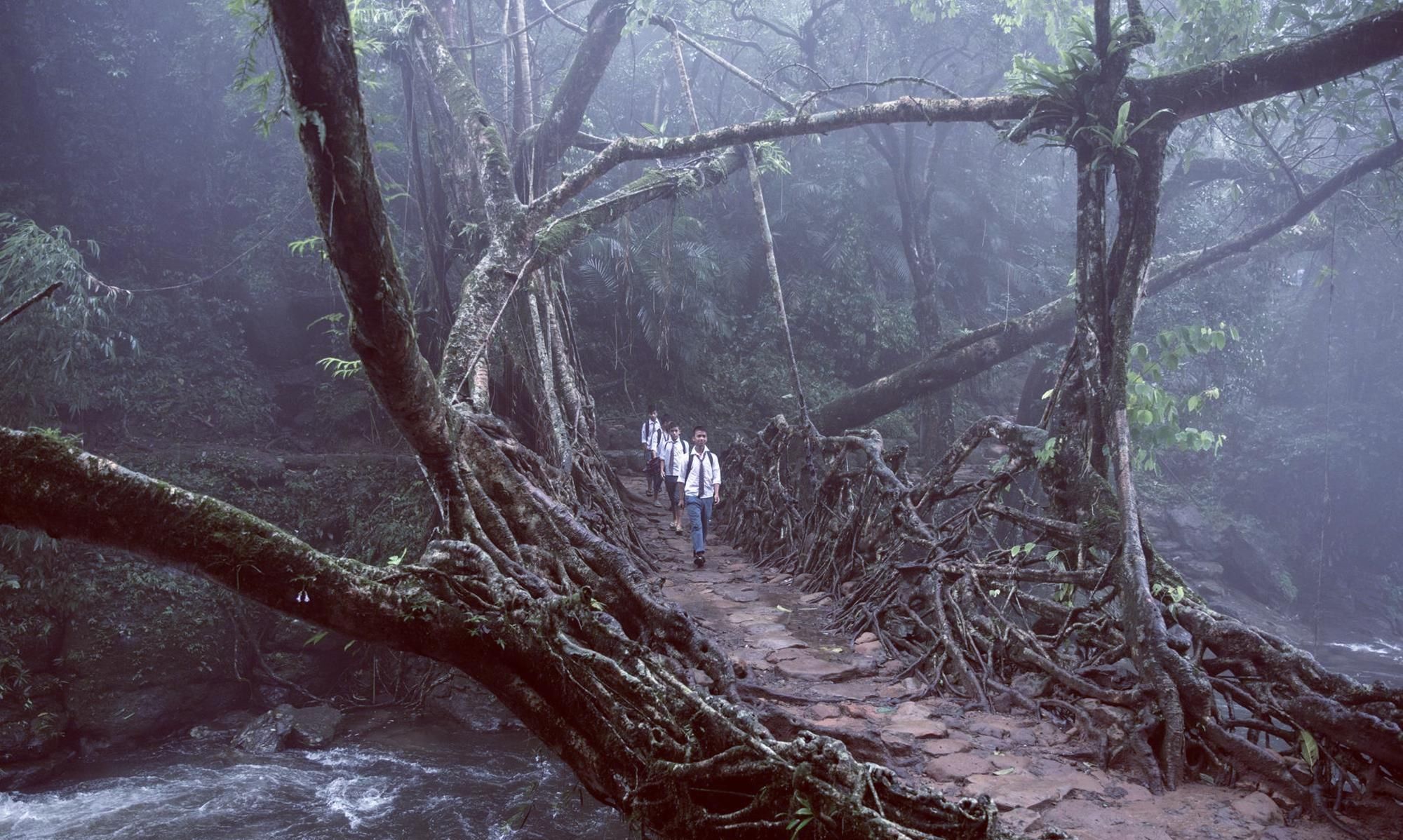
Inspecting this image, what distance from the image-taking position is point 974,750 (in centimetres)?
392

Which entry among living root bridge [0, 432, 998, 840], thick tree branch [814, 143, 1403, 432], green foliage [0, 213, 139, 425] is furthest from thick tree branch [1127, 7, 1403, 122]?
green foliage [0, 213, 139, 425]

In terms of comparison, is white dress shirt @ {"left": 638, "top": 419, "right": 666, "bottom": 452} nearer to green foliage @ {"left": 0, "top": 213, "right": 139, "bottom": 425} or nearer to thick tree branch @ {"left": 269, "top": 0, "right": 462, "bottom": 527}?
green foliage @ {"left": 0, "top": 213, "right": 139, "bottom": 425}

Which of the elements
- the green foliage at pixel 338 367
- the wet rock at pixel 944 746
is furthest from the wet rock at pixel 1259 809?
the green foliage at pixel 338 367

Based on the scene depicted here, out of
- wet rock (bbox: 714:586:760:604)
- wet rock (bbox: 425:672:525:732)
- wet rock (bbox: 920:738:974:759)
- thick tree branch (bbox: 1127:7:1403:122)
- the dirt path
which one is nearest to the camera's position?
the dirt path

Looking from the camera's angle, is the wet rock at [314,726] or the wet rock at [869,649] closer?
the wet rock at [869,649]

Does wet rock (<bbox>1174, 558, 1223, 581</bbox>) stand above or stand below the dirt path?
below

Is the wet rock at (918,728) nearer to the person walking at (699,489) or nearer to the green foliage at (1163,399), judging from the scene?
the green foliage at (1163,399)

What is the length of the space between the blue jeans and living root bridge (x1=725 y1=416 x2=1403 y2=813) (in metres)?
1.04

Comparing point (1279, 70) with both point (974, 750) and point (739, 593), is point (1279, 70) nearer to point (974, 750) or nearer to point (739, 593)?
point (974, 750)

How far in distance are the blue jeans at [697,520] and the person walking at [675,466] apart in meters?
1.28

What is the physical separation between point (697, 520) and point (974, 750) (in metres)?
4.93

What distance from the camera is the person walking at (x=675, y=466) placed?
10.3m

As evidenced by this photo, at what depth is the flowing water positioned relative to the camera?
5.99 m

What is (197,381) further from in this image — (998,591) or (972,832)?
(972,832)
